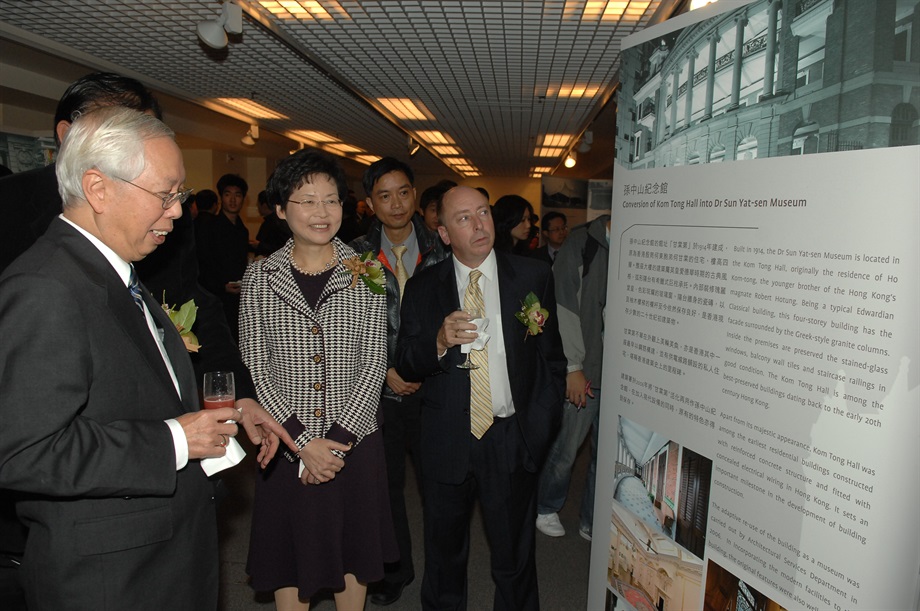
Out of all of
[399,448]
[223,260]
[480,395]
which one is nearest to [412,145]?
[223,260]

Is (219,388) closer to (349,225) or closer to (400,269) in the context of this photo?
(400,269)

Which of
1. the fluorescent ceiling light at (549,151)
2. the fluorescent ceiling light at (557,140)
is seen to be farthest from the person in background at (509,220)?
the fluorescent ceiling light at (549,151)

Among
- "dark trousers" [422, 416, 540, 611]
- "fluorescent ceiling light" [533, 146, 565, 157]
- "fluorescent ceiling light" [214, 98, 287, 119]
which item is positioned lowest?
"dark trousers" [422, 416, 540, 611]

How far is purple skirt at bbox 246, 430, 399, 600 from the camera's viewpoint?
2355 mm

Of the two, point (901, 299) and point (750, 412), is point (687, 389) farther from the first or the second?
point (901, 299)

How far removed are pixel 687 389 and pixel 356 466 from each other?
1.24m

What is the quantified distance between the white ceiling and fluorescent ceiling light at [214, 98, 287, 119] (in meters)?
0.13

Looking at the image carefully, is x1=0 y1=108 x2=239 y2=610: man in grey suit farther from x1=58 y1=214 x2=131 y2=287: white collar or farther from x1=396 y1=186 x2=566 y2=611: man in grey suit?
x1=396 y1=186 x2=566 y2=611: man in grey suit

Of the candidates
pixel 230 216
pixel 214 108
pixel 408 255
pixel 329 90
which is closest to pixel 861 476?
pixel 408 255

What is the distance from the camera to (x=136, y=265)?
2186 mm

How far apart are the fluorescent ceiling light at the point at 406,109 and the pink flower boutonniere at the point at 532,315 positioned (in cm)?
550

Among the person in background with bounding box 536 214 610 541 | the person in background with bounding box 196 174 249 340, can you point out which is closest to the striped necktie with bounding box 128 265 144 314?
the person in background with bounding box 536 214 610 541

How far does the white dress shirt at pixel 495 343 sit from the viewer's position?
8.27ft

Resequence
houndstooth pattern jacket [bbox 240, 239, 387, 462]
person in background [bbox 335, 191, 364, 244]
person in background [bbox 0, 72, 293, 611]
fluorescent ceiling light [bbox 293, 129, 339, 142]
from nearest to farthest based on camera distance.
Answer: person in background [bbox 0, 72, 293, 611] < houndstooth pattern jacket [bbox 240, 239, 387, 462] < person in background [bbox 335, 191, 364, 244] < fluorescent ceiling light [bbox 293, 129, 339, 142]
